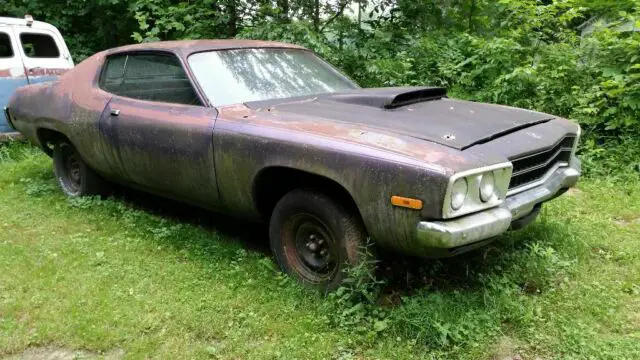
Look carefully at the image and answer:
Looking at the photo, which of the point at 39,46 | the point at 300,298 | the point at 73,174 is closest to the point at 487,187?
the point at 300,298

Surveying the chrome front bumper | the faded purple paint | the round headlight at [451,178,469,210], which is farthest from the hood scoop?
the round headlight at [451,178,469,210]

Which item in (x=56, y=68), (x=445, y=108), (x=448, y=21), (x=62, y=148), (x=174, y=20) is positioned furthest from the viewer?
(x=174, y=20)

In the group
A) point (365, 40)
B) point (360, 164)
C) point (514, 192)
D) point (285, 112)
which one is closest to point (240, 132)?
point (285, 112)

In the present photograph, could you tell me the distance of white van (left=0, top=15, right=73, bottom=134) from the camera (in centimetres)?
750

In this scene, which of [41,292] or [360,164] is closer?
[360,164]

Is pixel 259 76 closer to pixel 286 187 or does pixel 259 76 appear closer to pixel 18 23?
pixel 286 187

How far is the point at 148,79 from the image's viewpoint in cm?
462

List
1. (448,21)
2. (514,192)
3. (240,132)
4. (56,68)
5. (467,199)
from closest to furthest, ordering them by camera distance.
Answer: (467,199)
(514,192)
(240,132)
(56,68)
(448,21)

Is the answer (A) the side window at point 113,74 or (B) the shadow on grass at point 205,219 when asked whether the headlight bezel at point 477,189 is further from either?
(A) the side window at point 113,74

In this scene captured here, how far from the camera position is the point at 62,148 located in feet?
18.8

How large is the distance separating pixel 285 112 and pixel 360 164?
96cm

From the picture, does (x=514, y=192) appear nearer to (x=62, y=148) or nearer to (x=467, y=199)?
(x=467, y=199)

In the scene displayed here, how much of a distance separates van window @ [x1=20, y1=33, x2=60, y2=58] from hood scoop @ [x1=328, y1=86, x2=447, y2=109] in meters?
5.88

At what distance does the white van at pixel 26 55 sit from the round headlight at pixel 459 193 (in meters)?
6.73
